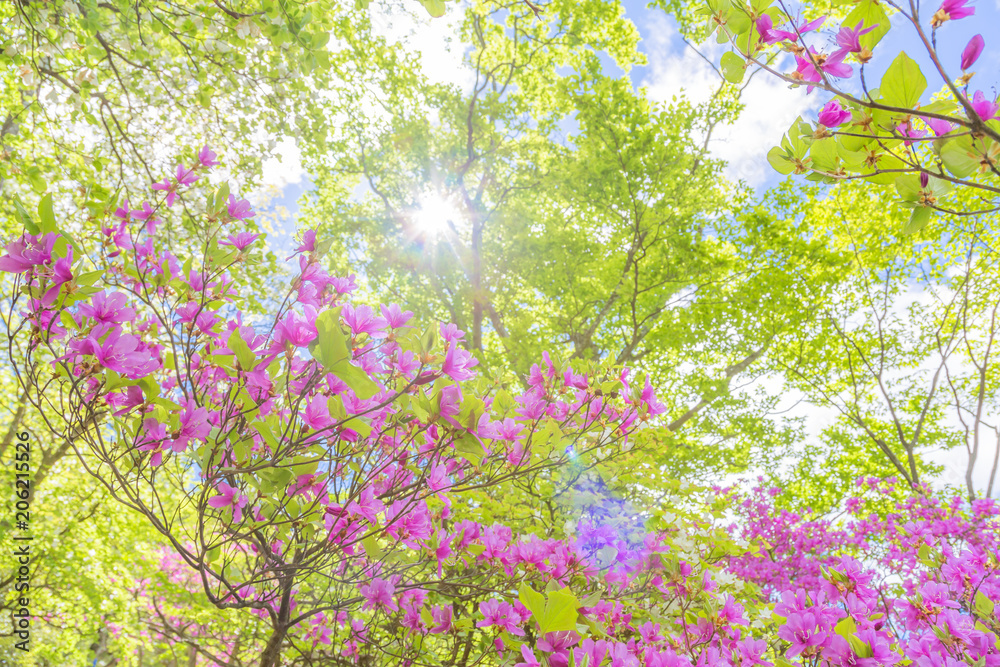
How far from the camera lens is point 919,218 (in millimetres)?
1322

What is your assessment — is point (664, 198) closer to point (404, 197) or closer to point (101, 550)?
point (404, 197)

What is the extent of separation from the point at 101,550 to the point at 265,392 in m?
7.18

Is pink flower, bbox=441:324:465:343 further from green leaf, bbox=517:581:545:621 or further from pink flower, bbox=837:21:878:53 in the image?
pink flower, bbox=837:21:878:53

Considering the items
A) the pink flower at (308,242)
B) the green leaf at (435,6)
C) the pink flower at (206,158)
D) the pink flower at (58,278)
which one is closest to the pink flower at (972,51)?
the green leaf at (435,6)

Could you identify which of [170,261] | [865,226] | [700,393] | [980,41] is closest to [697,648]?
[980,41]

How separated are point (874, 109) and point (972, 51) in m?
0.21

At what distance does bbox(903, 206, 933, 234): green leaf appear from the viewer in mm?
1297

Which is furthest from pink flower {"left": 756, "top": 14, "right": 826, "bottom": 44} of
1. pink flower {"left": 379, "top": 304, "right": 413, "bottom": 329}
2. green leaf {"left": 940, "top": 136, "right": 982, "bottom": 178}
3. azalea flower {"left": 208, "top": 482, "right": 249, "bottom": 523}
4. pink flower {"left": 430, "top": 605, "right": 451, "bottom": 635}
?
pink flower {"left": 430, "top": 605, "right": 451, "bottom": 635}

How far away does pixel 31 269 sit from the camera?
1.33 m

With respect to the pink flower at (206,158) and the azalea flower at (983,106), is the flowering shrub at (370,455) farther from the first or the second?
the azalea flower at (983,106)

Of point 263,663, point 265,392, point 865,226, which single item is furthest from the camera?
point 865,226

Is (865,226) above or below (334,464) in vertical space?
above

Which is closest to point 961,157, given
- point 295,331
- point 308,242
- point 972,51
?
point 972,51

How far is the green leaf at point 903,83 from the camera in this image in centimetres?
104
